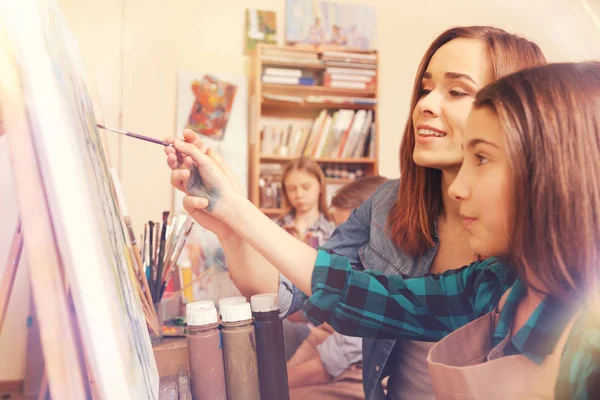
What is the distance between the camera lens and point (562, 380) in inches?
18.2

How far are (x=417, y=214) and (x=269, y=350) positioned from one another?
0.42m

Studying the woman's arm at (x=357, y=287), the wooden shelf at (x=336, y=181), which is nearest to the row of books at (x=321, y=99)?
the wooden shelf at (x=336, y=181)

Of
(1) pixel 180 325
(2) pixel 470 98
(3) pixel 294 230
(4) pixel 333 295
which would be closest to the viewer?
(4) pixel 333 295

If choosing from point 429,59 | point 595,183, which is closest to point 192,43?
point 429,59

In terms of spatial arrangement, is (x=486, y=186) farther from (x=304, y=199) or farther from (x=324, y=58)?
(x=324, y=58)

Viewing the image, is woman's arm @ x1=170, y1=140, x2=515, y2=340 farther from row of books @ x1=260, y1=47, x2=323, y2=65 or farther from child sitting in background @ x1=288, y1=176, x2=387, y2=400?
row of books @ x1=260, y1=47, x2=323, y2=65

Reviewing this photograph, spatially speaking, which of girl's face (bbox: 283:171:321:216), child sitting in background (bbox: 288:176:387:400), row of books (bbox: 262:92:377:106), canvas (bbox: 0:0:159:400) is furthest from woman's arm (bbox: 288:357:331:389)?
row of books (bbox: 262:92:377:106)

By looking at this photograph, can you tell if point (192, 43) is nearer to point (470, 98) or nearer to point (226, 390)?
point (470, 98)

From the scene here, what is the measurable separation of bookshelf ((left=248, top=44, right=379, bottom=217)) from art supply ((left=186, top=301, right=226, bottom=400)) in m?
2.41

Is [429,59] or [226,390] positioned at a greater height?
[429,59]

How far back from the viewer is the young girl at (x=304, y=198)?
2.88m

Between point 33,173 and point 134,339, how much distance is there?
197mm

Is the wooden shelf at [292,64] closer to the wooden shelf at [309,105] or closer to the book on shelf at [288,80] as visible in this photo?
the book on shelf at [288,80]

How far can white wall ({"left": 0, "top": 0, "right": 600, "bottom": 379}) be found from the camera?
3.05m
